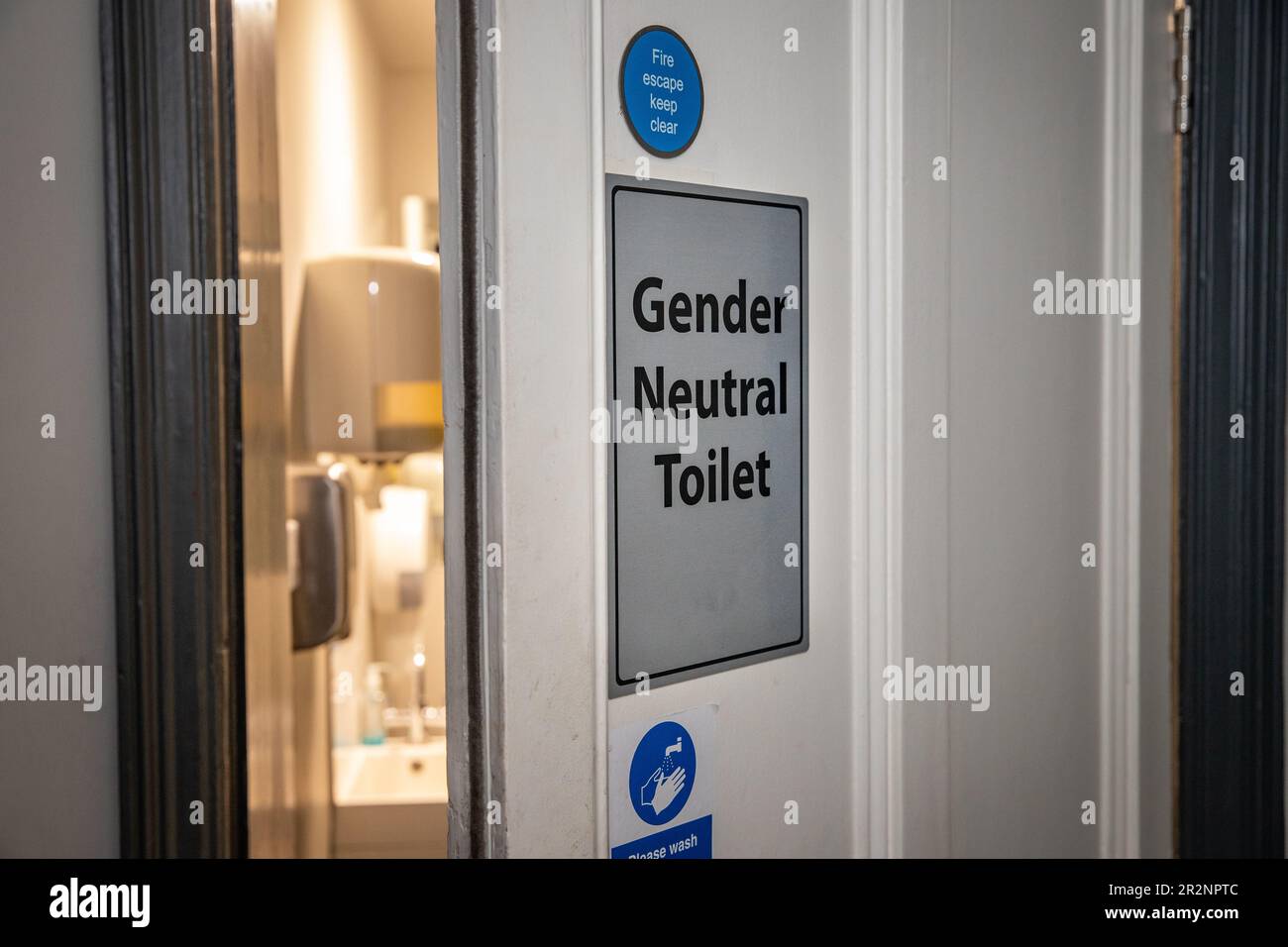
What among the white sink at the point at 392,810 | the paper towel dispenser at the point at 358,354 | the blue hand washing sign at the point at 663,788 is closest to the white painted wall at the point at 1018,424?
the blue hand washing sign at the point at 663,788

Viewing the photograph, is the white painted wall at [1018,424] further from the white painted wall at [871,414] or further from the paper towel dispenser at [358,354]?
the paper towel dispenser at [358,354]

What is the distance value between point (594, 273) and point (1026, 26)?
0.79 meters

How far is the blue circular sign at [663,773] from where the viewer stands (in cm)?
103

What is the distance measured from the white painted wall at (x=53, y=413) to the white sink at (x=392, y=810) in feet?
3.77

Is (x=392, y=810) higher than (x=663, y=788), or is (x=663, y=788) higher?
(x=663, y=788)

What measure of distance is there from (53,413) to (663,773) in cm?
85

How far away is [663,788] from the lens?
105cm

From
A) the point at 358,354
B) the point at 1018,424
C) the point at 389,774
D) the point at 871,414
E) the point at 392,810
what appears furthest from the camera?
the point at 389,774

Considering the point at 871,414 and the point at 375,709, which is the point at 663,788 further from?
the point at 375,709

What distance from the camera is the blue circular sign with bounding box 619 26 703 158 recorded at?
100cm

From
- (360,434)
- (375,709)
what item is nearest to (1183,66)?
(360,434)

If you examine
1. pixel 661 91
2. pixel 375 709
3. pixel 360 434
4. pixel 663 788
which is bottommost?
pixel 375 709

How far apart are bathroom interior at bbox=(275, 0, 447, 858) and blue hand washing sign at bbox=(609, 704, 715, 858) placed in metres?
0.79
